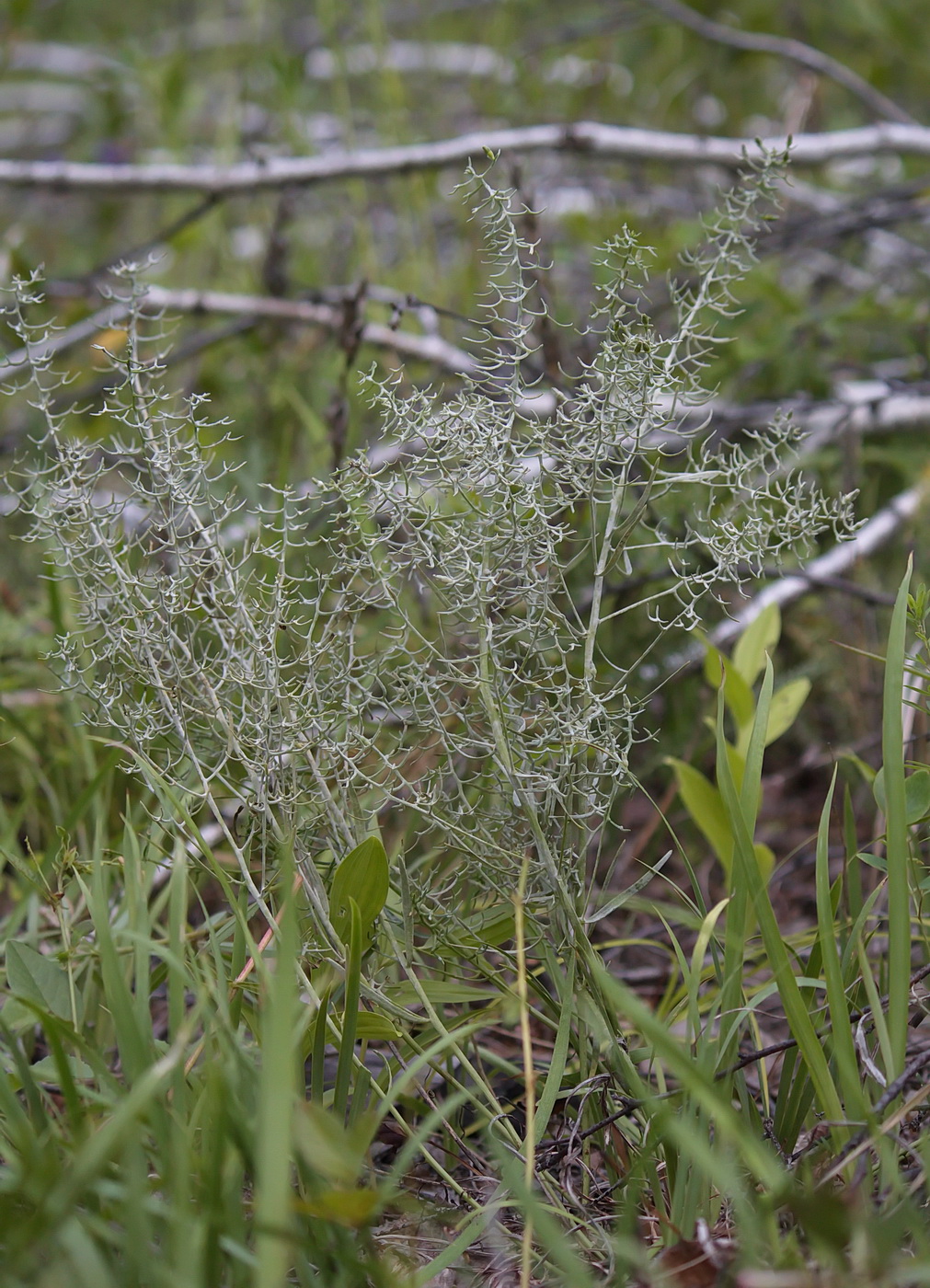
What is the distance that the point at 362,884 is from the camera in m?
0.77

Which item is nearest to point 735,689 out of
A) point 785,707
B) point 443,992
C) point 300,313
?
point 785,707

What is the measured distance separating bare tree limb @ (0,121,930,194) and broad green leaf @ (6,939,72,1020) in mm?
1625

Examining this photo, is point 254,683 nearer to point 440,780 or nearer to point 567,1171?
point 440,780

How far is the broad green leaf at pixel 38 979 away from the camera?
34.4 inches

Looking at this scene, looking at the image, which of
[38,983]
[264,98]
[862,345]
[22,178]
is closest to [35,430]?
[22,178]

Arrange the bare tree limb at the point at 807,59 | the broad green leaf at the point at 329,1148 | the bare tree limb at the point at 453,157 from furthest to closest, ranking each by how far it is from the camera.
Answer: the bare tree limb at the point at 807,59 → the bare tree limb at the point at 453,157 → the broad green leaf at the point at 329,1148

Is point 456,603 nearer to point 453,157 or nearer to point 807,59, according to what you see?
point 453,157

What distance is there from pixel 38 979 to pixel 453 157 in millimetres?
1697

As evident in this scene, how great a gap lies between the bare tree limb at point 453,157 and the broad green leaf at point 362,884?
64.7 inches

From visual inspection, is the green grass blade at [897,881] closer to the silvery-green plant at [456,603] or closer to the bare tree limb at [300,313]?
the silvery-green plant at [456,603]

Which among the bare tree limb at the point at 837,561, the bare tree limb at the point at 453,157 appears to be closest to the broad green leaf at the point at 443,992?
the bare tree limb at the point at 837,561

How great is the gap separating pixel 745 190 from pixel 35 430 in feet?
6.00

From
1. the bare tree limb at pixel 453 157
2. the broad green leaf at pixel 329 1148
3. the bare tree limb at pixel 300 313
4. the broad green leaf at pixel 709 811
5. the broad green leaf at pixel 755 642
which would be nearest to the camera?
the broad green leaf at pixel 329 1148

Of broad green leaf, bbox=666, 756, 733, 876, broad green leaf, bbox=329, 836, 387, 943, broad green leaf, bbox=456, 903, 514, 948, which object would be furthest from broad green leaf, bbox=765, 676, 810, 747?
broad green leaf, bbox=329, 836, 387, 943
